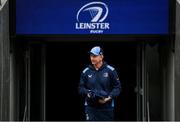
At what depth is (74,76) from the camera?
603 inches

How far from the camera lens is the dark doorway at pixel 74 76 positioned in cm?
1506

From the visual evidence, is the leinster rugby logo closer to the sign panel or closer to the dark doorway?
the sign panel

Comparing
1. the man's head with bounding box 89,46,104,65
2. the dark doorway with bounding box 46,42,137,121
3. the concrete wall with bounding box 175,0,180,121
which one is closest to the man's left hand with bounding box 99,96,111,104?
the man's head with bounding box 89,46,104,65

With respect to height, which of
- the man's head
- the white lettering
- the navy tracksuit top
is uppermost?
the white lettering

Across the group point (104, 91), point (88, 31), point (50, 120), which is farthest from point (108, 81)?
point (50, 120)

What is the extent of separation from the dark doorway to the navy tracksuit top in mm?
5625

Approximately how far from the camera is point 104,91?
9.22 m

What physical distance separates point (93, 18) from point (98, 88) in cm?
209

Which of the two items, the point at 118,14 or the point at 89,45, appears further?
the point at 89,45

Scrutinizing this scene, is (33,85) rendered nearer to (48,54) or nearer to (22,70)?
(22,70)

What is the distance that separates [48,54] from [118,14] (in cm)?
450

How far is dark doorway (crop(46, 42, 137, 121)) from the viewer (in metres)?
15.1

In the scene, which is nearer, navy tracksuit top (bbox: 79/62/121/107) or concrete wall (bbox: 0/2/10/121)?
navy tracksuit top (bbox: 79/62/121/107)

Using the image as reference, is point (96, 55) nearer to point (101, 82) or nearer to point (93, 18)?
point (101, 82)
